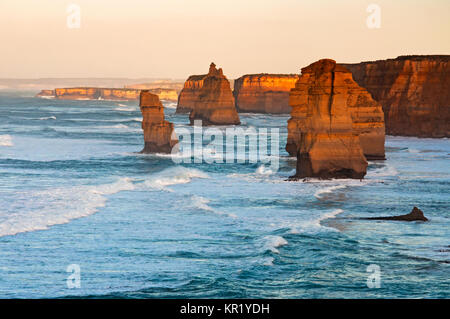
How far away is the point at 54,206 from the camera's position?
84.1 feet

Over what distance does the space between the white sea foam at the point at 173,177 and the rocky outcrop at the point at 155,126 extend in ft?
18.6

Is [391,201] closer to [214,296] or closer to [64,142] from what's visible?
[214,296]

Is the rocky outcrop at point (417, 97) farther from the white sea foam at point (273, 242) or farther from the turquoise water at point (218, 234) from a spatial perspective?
the white sea foam at point (273, 242)

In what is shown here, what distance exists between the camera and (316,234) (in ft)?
67.6

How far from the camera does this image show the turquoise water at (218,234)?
1489 cm

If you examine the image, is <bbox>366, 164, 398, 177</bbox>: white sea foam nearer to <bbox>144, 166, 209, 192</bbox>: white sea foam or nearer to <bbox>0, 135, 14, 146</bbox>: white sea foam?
<bbox>144, 166, 209, 192</bbox>: white sea foam

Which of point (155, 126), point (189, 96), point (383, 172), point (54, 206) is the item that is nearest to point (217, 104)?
point (155, 126)

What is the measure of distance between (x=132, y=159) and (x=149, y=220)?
23.7 metres

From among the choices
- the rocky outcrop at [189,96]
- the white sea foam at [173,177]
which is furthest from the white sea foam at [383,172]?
the rocky outcrop at [189,96]

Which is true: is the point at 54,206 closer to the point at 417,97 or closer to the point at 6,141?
the point at 6,141

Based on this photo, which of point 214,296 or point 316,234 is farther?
point 316,234
